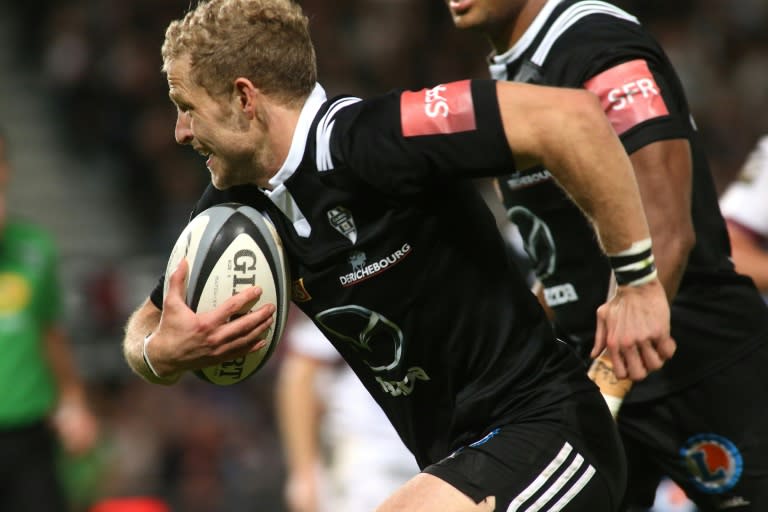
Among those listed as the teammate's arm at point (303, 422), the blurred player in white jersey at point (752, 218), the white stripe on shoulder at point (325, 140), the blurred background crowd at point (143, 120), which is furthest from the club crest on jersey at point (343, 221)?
the blurred background crowd at point (143, 120)

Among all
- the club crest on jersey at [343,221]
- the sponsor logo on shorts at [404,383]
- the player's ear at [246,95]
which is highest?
the player's ear at [246,95]

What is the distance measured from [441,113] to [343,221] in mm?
396

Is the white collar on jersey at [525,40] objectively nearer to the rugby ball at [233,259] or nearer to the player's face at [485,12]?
the player's face at [485,12]

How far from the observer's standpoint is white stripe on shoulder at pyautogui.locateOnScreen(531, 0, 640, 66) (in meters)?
3.71

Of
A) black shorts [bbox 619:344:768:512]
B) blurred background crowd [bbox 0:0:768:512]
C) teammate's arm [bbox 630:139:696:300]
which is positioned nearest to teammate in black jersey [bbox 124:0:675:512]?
teammate's arm [bbox 630:139:696:300]

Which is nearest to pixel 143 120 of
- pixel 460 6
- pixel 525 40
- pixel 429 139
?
pixel 460 6

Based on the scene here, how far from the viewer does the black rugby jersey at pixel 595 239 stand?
364cm

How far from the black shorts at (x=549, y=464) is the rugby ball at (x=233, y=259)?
62 centimetres

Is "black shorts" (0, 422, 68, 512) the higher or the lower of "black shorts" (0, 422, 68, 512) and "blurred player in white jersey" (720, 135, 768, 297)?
the lower

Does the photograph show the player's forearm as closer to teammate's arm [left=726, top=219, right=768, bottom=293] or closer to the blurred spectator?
teammate's arm [left=726, top=219, right=768, bottom=293]

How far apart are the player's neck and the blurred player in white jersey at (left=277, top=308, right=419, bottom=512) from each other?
2.63 m

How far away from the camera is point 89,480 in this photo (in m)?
9.15

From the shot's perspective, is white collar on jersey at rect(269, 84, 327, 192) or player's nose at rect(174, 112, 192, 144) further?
player's nose at rect(174, 112, 192, 144)

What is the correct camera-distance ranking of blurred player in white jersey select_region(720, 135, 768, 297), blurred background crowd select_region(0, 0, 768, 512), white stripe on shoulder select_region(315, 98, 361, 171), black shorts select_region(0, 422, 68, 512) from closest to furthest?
white stripe on shoulder select_region(315, 98, 361, 171), blurred player in white jersey select_region(720, 135, 768, 297), black shorts select_region(0, 422, 68, 512), blurred background crowd select_region(0, 0, 768, 512)
